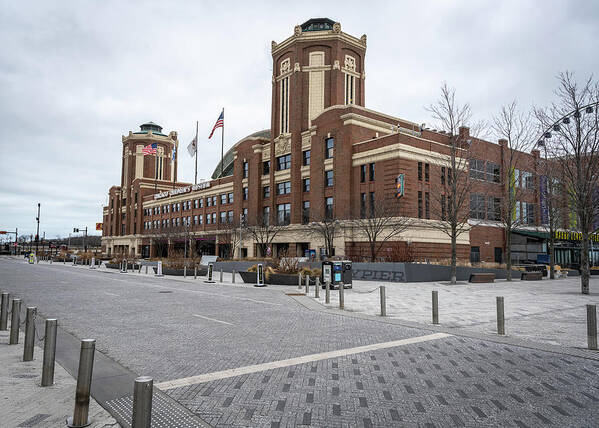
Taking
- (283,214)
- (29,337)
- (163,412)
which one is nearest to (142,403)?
(163,412)

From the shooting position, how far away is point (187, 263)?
34.9 m

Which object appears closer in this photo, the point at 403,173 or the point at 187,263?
the point at 187,263

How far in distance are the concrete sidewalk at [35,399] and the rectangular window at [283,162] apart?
153 feet

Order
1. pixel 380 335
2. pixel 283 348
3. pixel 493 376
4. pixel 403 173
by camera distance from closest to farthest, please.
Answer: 1. pixel 493 376
2. pixel 283 348
3. pixel 380 335
4. pixel 403 173

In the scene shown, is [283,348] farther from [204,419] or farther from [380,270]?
[380,270]

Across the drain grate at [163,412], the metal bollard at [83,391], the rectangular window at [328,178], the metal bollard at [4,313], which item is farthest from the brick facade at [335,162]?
Answer: the metal bollard at [83,391]

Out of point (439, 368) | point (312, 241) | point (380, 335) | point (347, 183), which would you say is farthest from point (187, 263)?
point (439, 368)

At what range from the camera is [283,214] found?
51.9 m

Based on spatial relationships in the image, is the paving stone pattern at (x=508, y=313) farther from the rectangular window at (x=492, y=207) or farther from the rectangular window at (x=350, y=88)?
the rectangular window at (x=350, y=88)

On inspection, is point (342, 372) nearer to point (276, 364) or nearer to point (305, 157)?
point (276, 364)

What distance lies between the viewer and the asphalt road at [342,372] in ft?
14.8

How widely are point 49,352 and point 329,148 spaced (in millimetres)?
41799

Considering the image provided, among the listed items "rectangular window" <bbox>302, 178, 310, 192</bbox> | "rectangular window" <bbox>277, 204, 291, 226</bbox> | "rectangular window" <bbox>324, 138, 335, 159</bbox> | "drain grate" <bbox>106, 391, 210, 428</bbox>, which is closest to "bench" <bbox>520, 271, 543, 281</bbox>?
"rectangular window" <bbox>324, 138, 335, 159</bbox>

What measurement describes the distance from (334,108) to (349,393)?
4141 centimetres
